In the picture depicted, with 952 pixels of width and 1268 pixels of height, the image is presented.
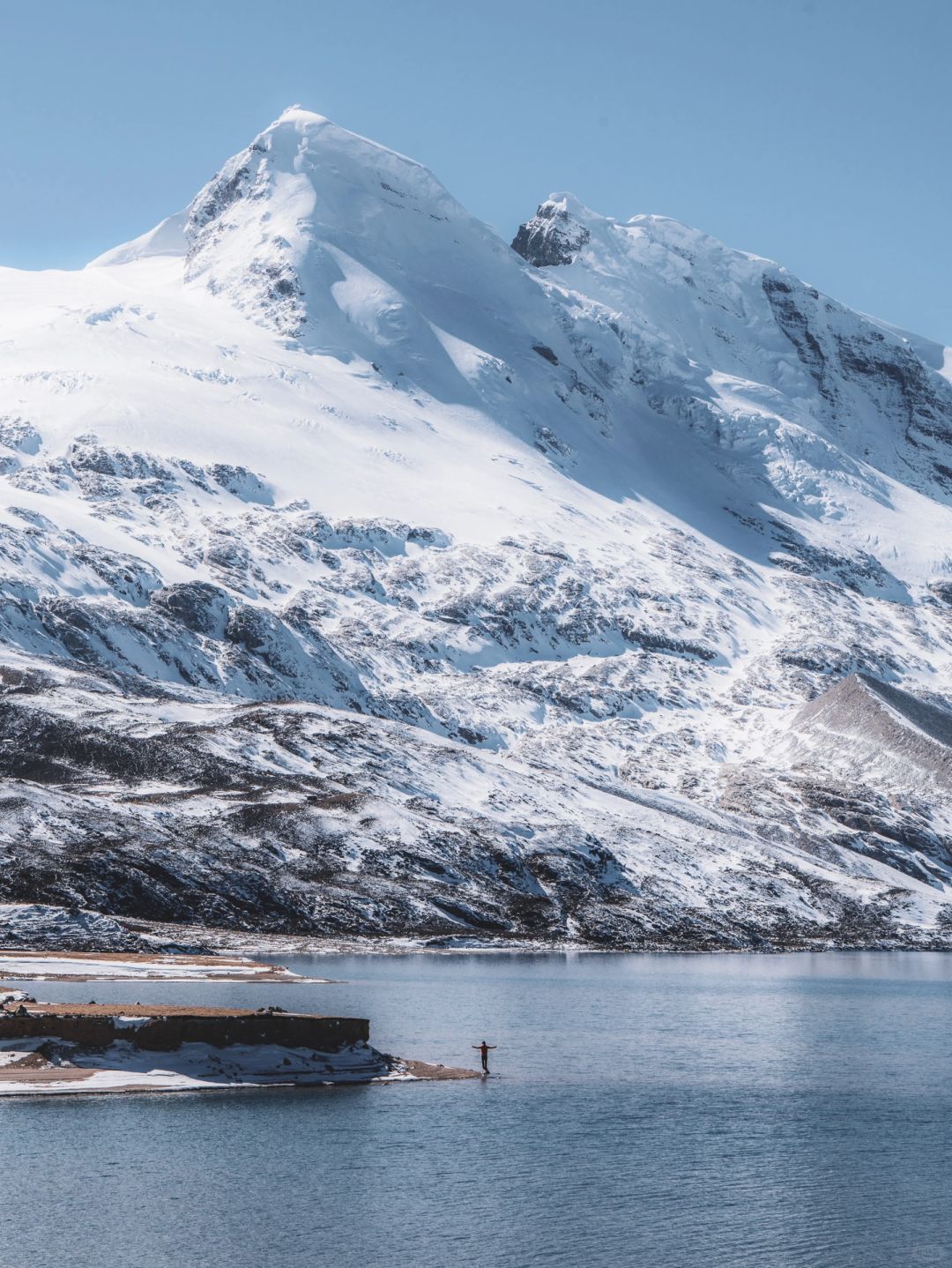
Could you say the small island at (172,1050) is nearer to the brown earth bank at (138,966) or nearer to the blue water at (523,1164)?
the blue water at (523,1164)

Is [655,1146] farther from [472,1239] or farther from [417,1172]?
[472,1239]

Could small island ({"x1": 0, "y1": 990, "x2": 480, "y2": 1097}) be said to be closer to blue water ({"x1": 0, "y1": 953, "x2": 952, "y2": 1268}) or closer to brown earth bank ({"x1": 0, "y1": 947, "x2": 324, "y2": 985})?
blue water ({"x1": 0, "y1": 953, "x2": 952, "y2": 1268})

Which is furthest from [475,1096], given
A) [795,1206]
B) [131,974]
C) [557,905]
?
[557,905]

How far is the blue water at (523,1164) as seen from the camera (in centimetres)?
4541

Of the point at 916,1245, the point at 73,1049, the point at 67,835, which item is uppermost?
the point at 67,835

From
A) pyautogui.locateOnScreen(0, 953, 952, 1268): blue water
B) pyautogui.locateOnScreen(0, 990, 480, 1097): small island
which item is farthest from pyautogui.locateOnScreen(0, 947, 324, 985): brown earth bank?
pyautogui.locateOnScreen(0, 990, 480, 1097): small island

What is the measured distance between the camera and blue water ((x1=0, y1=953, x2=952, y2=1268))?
4541 cm

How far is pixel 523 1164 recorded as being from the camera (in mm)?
55406

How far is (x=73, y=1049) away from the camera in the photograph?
6450 centimetres

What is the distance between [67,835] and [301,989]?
66.8 meters

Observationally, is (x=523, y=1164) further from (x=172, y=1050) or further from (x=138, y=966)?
(x=138, y=966)

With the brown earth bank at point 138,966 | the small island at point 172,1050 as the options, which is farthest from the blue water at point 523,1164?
the brown earth bank at point 138,966

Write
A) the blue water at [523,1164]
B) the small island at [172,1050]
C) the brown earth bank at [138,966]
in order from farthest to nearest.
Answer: the brown earth bank at [138,966], the small island at [172,1050], the blue water at [523,1164]

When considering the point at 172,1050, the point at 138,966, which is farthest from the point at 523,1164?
the point at 138,966
